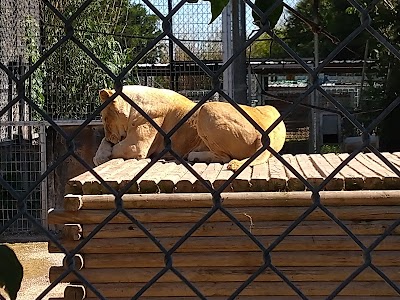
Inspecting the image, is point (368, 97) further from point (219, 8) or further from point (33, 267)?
point (219, 8)

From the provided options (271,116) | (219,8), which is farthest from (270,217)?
(219,8)

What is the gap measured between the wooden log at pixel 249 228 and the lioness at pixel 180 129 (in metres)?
1.17

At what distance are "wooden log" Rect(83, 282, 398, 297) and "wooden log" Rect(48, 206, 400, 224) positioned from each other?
311mm

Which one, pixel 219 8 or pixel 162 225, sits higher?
pixel 219 8

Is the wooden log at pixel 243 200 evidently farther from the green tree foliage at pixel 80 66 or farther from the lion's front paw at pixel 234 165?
the green tree foliage at pixel 80 66

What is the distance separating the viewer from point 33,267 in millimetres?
5914

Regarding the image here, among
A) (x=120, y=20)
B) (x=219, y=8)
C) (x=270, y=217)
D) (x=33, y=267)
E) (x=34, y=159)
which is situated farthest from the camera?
(x=120, y=20)

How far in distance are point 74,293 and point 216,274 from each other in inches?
27.4

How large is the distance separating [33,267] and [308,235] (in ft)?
11.4

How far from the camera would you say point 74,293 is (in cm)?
317

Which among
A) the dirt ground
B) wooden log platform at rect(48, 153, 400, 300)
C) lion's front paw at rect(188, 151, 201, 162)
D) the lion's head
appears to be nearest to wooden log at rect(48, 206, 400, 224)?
wooden log platform at rect(48, 153, 400, 300)

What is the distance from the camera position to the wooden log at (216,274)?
3.14m

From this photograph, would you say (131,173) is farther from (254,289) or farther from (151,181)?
(254,289)

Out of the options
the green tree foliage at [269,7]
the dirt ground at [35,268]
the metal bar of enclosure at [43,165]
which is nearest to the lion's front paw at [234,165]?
the dirt ground at [35,268]
